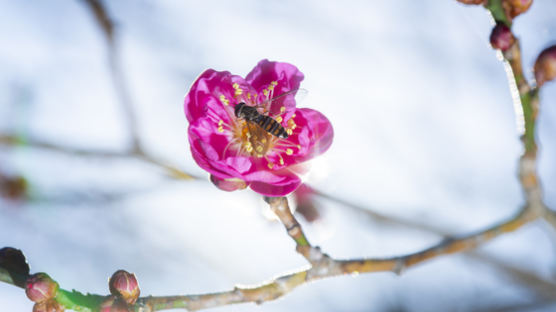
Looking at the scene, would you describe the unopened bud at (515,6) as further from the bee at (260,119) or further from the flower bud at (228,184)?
the flower bud at (228,184)

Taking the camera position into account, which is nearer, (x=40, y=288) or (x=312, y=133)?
(x=40, y=288)

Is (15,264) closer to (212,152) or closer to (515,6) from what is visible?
(212,152)

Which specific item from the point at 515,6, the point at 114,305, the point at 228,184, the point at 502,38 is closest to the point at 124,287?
the point at 114,305

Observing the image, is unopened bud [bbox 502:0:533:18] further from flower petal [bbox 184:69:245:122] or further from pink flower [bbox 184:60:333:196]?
flower petal [bbox 184:69:245:122]

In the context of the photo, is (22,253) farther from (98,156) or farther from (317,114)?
(98,156)

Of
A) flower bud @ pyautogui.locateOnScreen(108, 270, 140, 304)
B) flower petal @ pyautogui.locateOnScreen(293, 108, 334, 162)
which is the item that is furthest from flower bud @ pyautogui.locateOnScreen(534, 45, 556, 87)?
flower bud @ pyautogui.locateOnScreen(108, 270, 140, 304)

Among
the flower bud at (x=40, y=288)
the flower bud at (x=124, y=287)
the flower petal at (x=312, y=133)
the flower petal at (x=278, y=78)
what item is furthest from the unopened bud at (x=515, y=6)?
the flower bud at (x=40, y=288)
